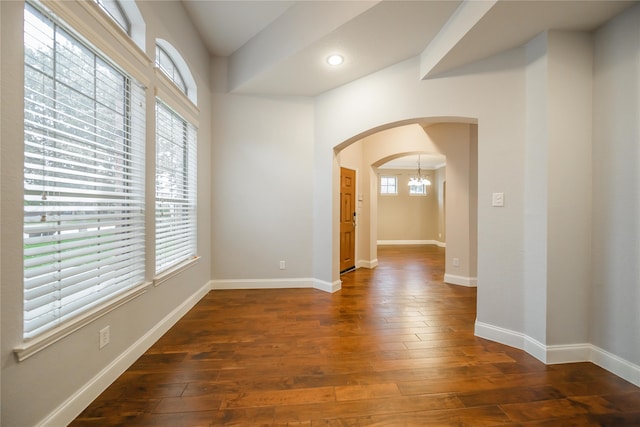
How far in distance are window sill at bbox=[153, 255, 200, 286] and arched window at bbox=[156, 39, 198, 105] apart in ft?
6.11

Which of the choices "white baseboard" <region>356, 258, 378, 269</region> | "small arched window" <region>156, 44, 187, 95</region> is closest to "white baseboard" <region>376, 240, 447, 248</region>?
"white baseboard" <region>356, 258, 378, 269</region>

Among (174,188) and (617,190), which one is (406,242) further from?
(174,188)

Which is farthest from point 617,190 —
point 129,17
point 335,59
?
point 129,17

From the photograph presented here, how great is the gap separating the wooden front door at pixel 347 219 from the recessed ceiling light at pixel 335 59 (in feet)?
6.61

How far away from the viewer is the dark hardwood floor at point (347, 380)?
1.55 meters

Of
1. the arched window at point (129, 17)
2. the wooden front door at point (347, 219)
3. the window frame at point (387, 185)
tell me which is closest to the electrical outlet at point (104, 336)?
the arched window at point (129, 17)

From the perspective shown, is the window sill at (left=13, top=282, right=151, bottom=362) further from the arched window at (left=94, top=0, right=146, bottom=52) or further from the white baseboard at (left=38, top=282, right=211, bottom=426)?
the arched window at (left=94, top=0, right=146, bottom=52)

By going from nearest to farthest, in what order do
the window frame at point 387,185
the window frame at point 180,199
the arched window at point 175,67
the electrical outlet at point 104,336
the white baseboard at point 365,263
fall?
the electrical outlet at point 104,336
the window frame at point 180,199
the arched window at point 175,67
the white baseboard at point 365,263
the window frame at point 387,185

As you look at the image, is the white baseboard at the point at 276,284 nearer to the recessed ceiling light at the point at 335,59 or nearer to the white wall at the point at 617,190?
the white wall at the point at 617,190

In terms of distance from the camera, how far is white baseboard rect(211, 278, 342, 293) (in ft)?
12.9

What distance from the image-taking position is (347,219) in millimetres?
5121

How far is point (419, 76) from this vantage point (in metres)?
2.90

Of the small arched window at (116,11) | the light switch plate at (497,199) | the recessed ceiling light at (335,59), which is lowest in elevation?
the light switch plate at (497,199)

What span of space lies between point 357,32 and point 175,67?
81.8 inches
